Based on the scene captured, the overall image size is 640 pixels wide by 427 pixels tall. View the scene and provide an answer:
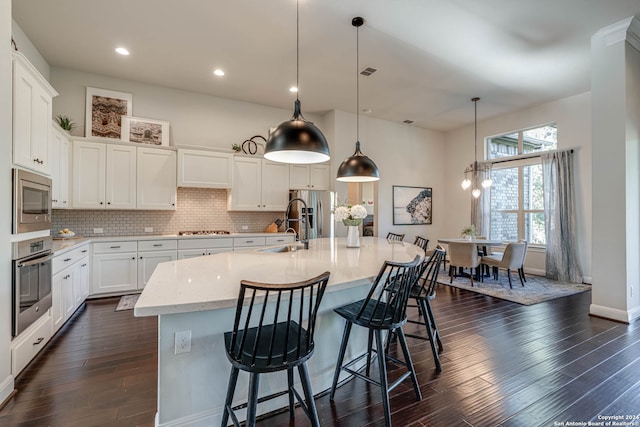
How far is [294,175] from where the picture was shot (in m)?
5.75

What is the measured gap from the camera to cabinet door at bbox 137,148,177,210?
4594 mm

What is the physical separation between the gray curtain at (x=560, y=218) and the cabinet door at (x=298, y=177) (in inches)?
185

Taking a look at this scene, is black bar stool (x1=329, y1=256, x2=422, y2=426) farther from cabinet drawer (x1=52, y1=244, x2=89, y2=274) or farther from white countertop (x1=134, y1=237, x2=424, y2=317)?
cabinet drawer (x1=52, y1=244, x2=89, y2=274)

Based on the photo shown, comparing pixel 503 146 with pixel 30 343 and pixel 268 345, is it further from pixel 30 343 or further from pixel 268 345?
pixel 30 343

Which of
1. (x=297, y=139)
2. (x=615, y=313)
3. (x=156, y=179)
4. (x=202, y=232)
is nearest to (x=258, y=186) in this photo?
(x=202, y=232)

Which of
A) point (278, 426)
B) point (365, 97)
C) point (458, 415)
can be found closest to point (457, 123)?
point (365, 97)

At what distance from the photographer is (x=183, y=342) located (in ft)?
5.24

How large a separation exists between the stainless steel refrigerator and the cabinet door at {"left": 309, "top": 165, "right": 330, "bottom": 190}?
0.97 feet

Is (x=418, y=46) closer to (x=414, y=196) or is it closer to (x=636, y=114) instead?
(x=636, y=114)

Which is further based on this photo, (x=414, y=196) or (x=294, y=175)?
(x=414, y=196)

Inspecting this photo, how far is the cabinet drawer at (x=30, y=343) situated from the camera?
85.7 inches

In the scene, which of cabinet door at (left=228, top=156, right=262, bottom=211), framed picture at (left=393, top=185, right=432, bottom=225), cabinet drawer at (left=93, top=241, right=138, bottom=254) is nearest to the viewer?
cabinet drawer at (left=93, top=241, right=138, bottom=254)

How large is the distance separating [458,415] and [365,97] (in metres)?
4.93

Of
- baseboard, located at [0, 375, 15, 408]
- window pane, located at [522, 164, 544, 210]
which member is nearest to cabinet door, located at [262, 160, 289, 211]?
baseboard, located at [0, 375, 15, 408]
